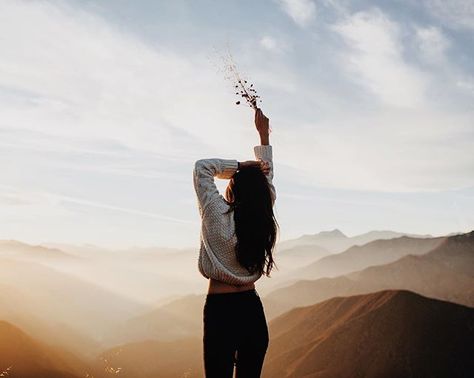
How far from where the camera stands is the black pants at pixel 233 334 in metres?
3.16

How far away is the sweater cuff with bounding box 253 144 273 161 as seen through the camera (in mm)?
3805

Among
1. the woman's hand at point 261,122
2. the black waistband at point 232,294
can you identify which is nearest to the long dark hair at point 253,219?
the black waistband at point 232,294

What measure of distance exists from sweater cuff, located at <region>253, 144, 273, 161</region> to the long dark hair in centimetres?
36

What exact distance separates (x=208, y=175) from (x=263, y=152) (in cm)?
58

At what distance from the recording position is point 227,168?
11.3ft

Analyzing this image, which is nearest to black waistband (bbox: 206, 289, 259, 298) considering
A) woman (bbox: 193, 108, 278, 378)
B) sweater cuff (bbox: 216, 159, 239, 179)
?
woman (bbox: 193, 108, 278, 378)

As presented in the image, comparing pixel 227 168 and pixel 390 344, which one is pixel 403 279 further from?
pixel 227 168

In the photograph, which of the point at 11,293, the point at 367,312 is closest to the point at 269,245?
the point at 367,312

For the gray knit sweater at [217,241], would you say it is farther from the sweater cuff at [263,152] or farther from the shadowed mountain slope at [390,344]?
the shadowed mountain slope at [390,344]

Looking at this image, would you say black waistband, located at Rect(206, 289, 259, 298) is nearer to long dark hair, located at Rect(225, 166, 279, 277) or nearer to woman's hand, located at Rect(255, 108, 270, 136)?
long dark hair, located at Rect(225, 166, 279, 277)

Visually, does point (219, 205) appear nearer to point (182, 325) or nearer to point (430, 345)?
point (430, 345)

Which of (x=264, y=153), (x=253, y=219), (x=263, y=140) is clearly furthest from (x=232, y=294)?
(x=263, y=140)

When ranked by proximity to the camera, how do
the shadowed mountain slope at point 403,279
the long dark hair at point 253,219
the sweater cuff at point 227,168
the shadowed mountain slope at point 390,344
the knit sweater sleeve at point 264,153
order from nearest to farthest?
the long dark hair at point 253,219, the sweater cuff at point 227,168, the knit sweater sleeve at point 264,153, the shadowed mountain slope at point 390,344, the shadowed mountain slope at point 403,279

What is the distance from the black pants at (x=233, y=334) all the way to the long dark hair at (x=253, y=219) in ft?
0.71
